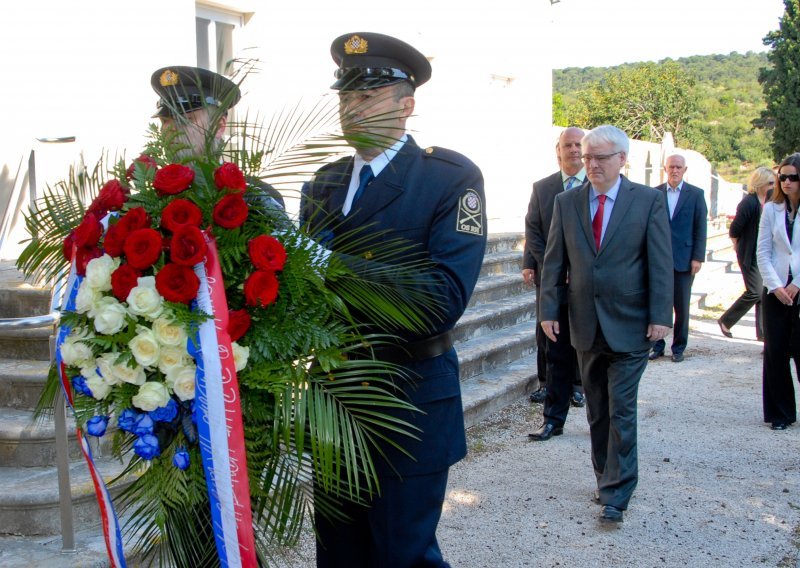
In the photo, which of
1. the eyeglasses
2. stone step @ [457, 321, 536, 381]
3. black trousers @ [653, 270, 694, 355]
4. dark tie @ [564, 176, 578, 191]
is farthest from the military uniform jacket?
black trousers @ [653, 270, 694, 355]

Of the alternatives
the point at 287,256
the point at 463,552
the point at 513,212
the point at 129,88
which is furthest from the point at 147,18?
the point at 513,212

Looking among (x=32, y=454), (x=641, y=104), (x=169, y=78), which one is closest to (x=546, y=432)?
(x=32, y=454)

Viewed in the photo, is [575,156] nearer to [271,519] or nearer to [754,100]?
[271,519]

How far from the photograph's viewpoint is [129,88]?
6.68m

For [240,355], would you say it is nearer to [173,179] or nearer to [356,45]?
[173,179]

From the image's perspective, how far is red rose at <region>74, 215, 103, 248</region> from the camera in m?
1.92

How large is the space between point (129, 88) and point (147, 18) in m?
0.58

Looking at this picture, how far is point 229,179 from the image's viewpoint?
6.17ft

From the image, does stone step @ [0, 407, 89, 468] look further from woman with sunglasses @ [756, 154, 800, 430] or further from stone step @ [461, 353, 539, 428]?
woman with sunglasses @ [756, 154, 800, 430]

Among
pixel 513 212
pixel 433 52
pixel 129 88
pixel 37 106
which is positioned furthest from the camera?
pixel 513 212

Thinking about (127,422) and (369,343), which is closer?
(127,422)

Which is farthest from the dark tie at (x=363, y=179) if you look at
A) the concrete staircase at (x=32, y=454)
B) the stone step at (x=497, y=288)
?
the stone step at (x=497, y=288)

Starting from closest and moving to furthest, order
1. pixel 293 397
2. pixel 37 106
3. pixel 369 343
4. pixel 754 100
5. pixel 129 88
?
pixel 293 397 → pixel 369 343 → pixel 37 106 → pixel 129 88 → pixel 754 100

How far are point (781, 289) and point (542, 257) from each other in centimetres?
174
